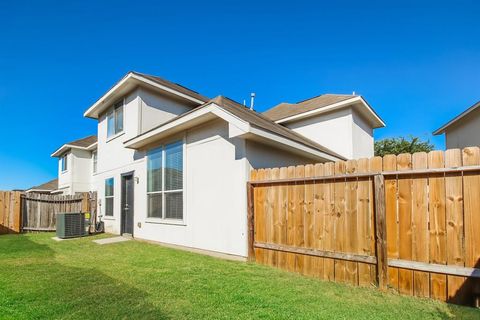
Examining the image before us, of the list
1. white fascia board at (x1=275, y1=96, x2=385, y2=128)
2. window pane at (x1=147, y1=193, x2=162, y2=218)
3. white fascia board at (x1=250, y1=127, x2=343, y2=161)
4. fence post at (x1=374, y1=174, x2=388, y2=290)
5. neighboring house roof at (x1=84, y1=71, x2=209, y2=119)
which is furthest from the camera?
white fascia board at (x1=275, y1=96, x2=385, y2=128)

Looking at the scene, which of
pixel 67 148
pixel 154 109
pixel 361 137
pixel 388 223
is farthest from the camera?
pixel 67 148

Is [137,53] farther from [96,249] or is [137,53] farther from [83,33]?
[96,249]

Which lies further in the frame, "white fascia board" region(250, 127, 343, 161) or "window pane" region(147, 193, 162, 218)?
"window pane" region(147, 193, 162, 218)

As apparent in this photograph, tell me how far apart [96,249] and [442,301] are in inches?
313

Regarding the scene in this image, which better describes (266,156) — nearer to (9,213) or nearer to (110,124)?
(110,124)

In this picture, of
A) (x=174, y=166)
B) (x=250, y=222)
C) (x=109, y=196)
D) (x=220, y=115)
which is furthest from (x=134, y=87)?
(x=250, y=222)

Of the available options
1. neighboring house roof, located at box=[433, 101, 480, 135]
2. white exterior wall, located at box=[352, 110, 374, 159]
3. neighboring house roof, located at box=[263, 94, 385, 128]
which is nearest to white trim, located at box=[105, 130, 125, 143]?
neighboring house roof, located at box=[263, 94, 385, 128]

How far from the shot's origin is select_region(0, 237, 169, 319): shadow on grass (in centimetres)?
330

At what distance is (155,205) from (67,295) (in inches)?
205

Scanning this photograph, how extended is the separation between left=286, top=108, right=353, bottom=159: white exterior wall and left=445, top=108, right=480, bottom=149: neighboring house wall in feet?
19.9

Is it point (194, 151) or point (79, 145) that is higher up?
point (79, 145)

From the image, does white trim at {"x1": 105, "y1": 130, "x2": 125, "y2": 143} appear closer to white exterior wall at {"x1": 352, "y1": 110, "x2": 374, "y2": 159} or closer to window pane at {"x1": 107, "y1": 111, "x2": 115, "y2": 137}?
window pane at {"x1": 107, "y1": 111, "x2": 115, "y2": 137}

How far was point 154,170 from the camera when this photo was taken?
924cm

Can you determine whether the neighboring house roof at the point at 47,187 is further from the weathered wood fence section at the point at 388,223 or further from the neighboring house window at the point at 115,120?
the weathered wood fence section at the point at 388,223
